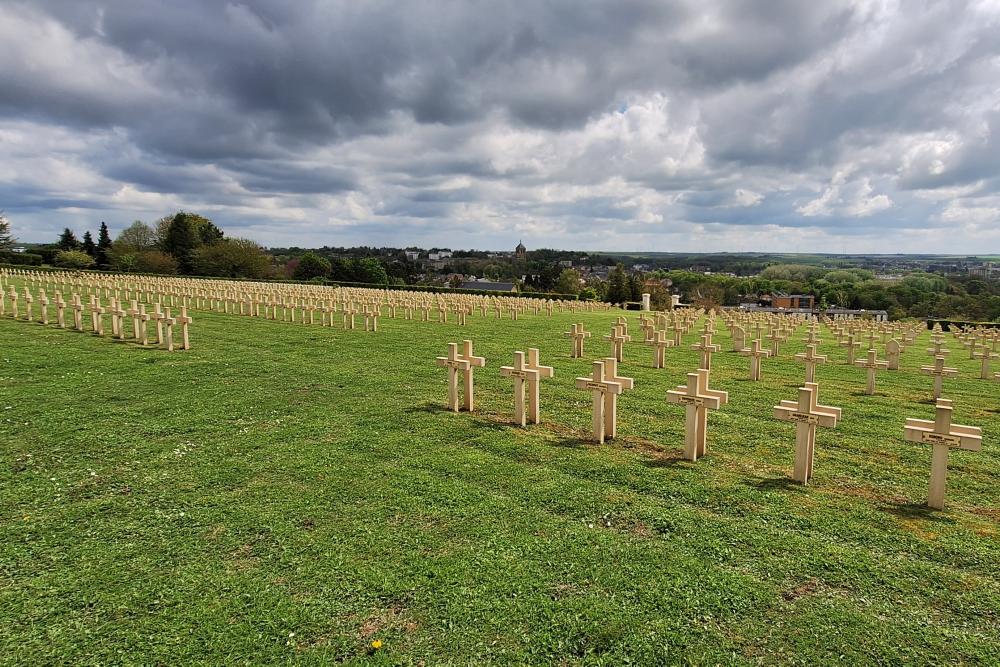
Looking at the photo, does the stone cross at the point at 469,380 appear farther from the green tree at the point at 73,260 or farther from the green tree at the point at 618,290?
the green tree at the point at 73,260

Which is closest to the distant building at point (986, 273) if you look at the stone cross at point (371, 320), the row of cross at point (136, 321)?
the stone cross at point (371, 320)

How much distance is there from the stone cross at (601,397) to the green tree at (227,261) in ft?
192

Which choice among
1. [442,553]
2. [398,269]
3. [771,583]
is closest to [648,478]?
[771,583]

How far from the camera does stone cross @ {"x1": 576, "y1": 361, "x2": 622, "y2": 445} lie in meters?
6.16

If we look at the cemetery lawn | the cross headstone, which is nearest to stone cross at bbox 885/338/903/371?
the cemetery lawn

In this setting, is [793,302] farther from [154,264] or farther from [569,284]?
[154,264]

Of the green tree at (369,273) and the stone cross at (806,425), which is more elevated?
the green tree at (369,273)

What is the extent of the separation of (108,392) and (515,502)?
21.6 feet

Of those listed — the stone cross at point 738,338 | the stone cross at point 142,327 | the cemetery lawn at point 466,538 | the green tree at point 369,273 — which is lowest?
the cemetery lawn at point 466,538

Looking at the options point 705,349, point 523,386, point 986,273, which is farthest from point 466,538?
point 986,273

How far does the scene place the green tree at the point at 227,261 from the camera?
2297 inches

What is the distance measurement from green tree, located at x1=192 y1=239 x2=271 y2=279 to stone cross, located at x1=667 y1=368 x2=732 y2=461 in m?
59.6

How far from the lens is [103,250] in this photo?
61.3 meters

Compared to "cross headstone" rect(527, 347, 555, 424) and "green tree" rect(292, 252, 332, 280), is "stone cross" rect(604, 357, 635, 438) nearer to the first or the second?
"cross headstone" rect(527, 347, 555, 424)
